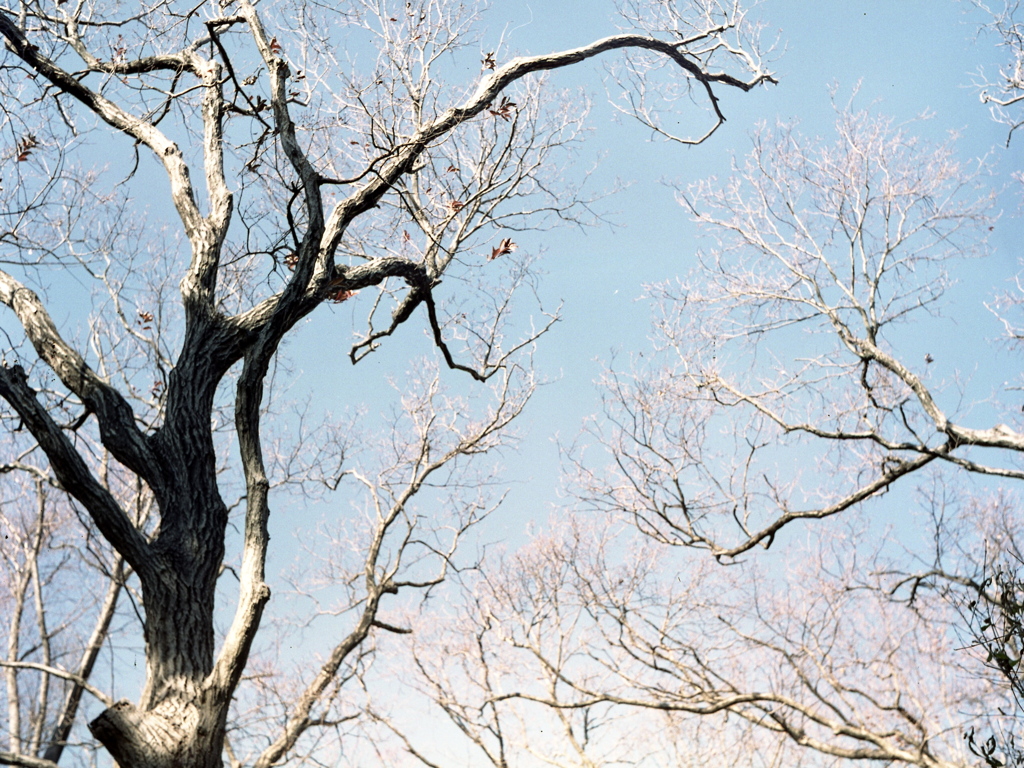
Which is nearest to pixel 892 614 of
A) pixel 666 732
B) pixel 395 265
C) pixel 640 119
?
pixel 666 732

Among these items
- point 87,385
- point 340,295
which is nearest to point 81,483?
point 87,385

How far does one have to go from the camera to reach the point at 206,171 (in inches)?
171

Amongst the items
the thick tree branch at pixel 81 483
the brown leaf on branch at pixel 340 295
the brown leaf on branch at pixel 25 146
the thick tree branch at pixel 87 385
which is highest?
the brown leaf on branch at pixel 25 146

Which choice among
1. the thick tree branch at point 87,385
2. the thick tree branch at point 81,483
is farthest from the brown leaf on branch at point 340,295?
the thick tree branch at point 81,483

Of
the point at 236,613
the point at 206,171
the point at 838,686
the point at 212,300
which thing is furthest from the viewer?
the point at 838,686

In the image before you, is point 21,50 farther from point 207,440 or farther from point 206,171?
point 207,440

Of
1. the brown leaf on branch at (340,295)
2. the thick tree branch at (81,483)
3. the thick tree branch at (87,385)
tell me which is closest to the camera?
the thick tree branch at (81,483)

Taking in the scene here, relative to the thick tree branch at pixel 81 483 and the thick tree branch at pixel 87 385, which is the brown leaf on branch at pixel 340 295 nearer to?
the thick tree branch at pixel 87 385

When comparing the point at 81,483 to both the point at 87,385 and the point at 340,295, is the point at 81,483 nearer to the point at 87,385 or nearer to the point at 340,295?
the point at 87,385

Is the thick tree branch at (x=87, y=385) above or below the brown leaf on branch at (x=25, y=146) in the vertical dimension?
below

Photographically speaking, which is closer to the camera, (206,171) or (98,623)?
(206,171)

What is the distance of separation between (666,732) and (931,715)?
129 inches

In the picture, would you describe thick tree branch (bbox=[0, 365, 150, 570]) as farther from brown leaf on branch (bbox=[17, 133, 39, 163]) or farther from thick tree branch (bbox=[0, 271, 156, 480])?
brown leaf on branch (bbox=[17, 133, 39, 163])

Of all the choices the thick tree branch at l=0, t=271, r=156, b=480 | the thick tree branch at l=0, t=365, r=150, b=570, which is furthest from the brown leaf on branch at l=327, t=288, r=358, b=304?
the thick tree branch at l=0, t=365, r=150, b=570
